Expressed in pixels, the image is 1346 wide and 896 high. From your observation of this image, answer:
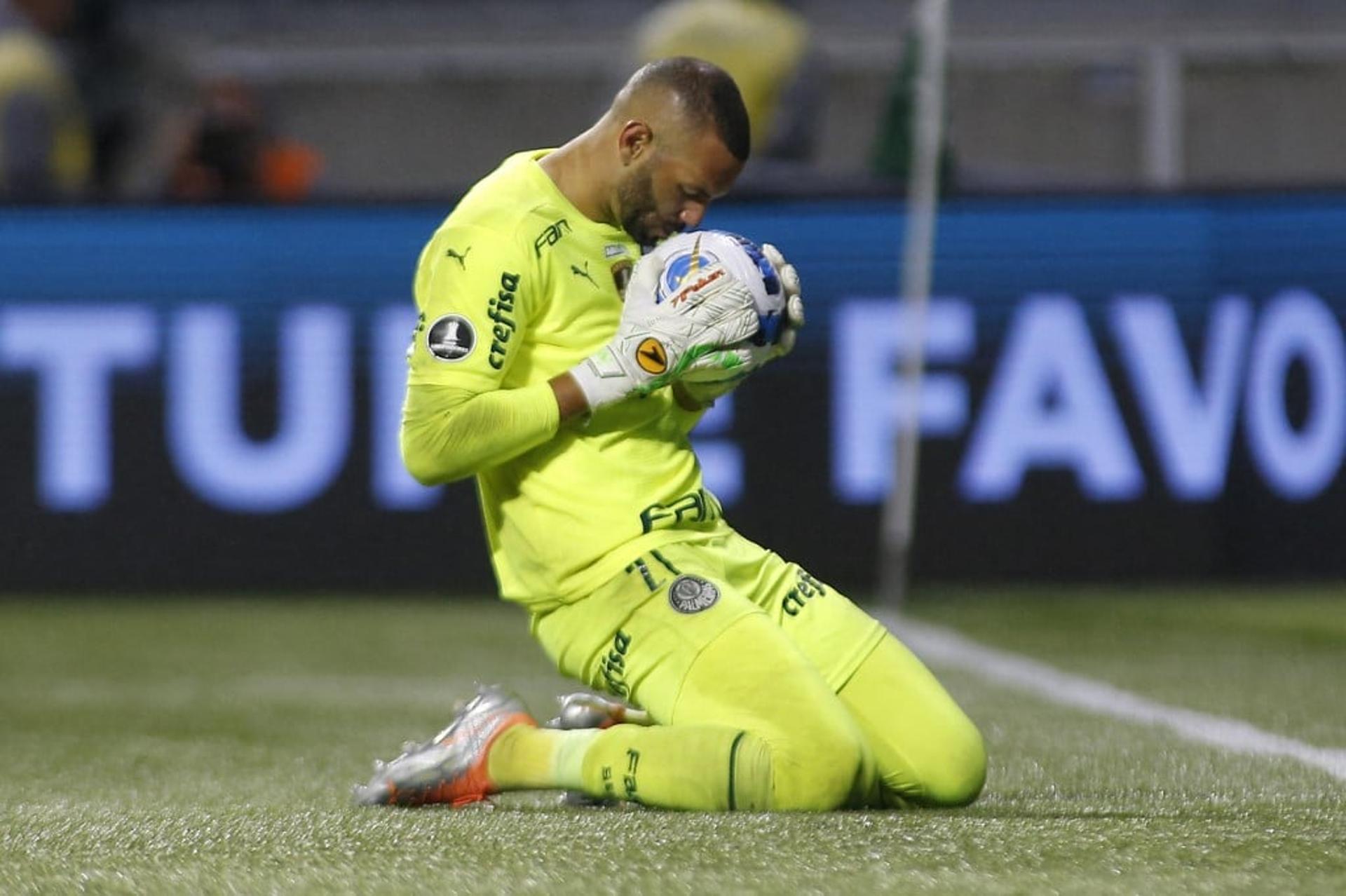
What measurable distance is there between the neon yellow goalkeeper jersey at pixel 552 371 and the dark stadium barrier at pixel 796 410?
422 cm

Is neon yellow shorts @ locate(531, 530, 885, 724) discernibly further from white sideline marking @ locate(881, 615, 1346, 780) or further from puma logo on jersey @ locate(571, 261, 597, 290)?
white sideline marking @ locate(881, 615, 1346, 780)

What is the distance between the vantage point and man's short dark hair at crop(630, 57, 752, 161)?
3.84 meters

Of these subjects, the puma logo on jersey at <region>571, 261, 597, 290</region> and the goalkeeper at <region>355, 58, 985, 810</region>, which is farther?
the puma logo on jersey at <region>571, 261, 597, 290</region>

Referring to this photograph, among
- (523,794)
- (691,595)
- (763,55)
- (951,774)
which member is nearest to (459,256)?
(691,595)

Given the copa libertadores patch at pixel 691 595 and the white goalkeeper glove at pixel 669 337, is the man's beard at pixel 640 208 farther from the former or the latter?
the copa libertadores patch at pixel 691 595

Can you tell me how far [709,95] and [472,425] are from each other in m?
0.67

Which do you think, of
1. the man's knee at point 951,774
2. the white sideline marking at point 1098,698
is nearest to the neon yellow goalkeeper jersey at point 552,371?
the man's knee at point 951,774

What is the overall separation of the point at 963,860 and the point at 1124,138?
25.1 feet

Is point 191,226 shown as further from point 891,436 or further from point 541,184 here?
point 541,184

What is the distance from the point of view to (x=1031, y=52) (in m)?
10.4

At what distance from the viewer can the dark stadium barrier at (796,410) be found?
26.7 feet

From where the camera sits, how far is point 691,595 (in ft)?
12.4

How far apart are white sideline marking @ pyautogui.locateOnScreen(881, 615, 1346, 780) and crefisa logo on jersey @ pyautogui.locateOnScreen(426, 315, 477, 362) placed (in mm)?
1745

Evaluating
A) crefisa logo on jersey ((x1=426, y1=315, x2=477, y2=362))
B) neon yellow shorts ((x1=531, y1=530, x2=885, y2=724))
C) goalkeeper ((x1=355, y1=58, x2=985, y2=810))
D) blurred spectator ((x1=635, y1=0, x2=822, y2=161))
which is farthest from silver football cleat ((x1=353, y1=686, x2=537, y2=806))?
blurred spectator ((x1=635, y1=0, x2=822, y2=161))
